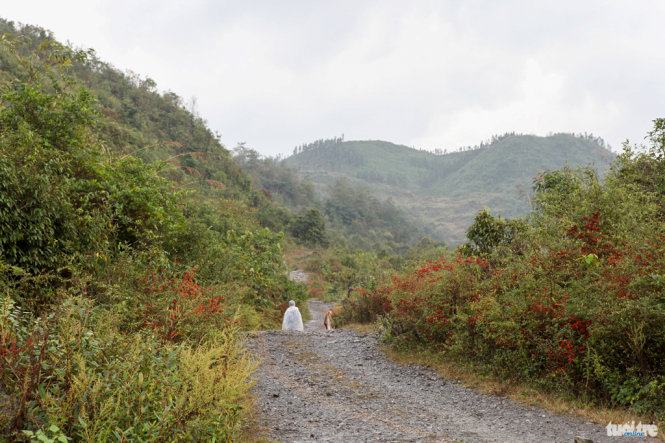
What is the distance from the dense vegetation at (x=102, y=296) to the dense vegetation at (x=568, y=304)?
4544 millimetres

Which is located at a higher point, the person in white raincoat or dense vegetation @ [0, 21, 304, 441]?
dense vegetation @ [0, 21, 304, 441]

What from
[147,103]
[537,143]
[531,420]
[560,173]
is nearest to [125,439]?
[531,420]

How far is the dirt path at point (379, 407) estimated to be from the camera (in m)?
6.66

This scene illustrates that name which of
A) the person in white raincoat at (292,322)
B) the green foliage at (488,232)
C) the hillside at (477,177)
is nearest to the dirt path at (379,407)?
the person in white raincoat at (292,322)

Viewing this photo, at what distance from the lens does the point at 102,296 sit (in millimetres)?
8711

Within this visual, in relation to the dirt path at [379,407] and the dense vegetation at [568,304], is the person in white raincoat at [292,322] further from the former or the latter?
the dirt path at [379,407]

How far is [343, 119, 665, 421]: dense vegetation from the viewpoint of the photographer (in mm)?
7488

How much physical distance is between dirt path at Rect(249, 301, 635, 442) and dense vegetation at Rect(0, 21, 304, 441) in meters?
1.06

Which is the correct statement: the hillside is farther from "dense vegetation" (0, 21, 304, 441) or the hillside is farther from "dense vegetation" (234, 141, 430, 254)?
"dense vegetation" (0, 21, 304, 441)

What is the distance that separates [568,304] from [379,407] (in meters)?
3.51

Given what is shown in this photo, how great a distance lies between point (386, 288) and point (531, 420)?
9.14 metres

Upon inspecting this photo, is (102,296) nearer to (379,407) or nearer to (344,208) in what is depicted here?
(379,407)

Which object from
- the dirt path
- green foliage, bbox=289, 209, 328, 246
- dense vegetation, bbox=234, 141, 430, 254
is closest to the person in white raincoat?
the dirt path

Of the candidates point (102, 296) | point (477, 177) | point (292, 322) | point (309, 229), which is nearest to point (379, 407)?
point (102, 296)
